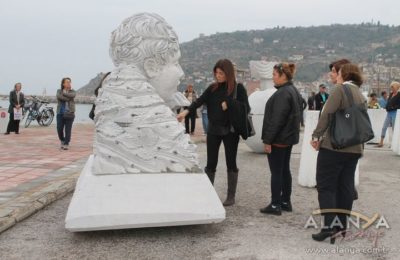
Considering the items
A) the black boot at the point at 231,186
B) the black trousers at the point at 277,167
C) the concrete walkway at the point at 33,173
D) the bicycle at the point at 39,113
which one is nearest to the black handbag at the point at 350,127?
the black trousers at the point at 277,167

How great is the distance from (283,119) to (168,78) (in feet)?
4.10

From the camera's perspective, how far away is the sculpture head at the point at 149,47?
483cm

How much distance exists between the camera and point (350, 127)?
12.7 ft

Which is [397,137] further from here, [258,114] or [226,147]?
[226,147]

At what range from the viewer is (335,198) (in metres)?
4.17

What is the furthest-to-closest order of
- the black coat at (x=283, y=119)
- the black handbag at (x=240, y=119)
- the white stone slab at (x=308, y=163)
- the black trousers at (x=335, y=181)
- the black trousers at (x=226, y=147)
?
1. the white stone slab at (x=308, y=163)
2. the black trousers at (x=226, y=147)
3. the black handbag at (x=240, y=119)
4. the black coat at (x=283, y=119)
5. the black trousers at (x=335, y=181)

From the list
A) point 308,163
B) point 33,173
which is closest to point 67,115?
point 33,173

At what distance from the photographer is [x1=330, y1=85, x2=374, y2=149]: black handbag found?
385cm

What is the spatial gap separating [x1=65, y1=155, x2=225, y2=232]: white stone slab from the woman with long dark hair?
0.90 m

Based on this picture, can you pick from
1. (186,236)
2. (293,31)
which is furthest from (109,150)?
(293,31)

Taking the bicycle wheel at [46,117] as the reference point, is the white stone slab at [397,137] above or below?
above

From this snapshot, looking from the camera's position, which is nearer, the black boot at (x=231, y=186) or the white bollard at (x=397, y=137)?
the black boot at (x=231, y=186)

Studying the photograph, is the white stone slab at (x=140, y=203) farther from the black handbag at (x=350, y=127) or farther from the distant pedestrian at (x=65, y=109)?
the distant pedestrian at (x=65, y=109)

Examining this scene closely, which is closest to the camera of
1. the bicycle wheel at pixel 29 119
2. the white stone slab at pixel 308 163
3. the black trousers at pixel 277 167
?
the black trousers at pixel 277 167
